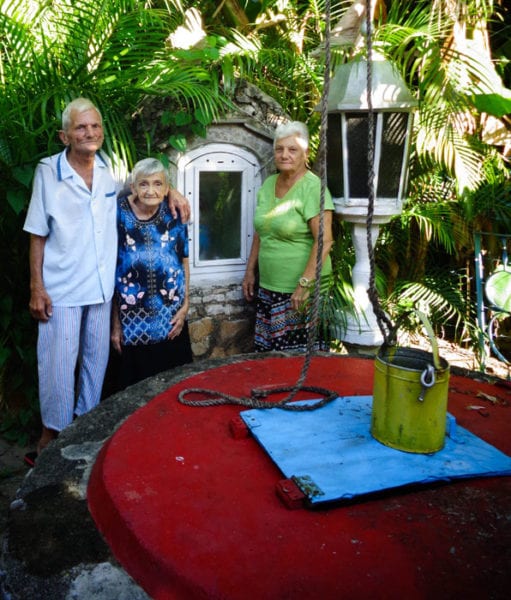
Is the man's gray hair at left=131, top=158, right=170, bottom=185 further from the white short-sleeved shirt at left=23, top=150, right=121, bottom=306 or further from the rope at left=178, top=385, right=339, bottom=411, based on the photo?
the rope at left=178, top=385, right=339, bottom=411

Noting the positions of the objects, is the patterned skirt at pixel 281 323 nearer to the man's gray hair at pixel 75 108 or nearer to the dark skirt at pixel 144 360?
the dark skirt at pixel 144 360

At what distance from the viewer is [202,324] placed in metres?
4.28

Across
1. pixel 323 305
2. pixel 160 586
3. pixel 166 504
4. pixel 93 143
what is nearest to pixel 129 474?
pixel 166 504

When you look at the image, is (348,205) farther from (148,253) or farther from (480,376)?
(480,376)

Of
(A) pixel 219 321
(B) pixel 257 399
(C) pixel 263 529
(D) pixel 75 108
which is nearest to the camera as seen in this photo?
(C) pixel 263 529

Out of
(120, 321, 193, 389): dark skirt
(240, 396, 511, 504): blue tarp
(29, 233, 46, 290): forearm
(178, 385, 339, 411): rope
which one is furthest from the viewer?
(120, 321, 193, 389): dark skirt

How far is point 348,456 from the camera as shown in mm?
1859

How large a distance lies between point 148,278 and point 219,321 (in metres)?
1.04

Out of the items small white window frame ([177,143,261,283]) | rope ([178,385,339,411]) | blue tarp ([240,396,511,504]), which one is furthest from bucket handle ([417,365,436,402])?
small white window frame ([177,143,261,283])

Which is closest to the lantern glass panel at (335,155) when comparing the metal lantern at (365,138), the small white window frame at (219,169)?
the metal lantern at (365,138)

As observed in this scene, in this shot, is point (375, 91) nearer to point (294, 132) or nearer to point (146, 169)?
point (294, 132)

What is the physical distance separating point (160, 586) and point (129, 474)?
0.42 metres

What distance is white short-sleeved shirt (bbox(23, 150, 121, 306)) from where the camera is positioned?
3.10 metres

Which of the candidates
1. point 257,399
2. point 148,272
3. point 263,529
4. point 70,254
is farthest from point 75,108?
point 263,529
